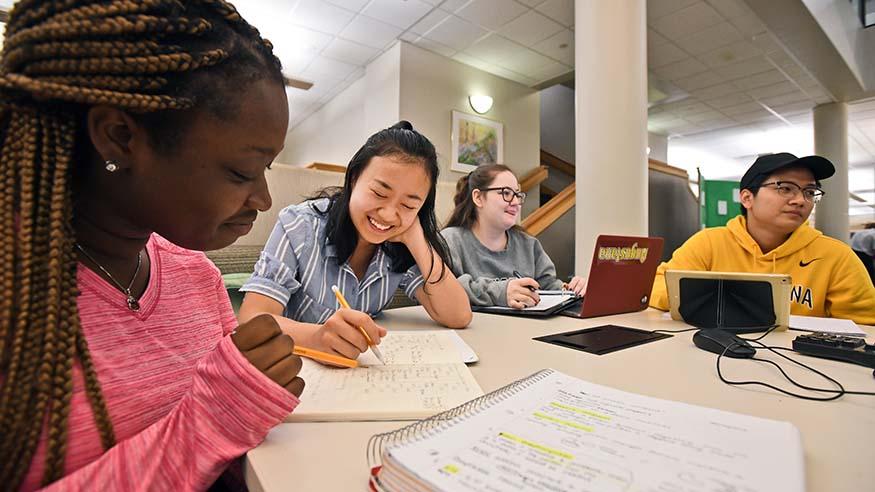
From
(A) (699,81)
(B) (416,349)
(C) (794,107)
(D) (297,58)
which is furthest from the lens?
(C) (794,107)

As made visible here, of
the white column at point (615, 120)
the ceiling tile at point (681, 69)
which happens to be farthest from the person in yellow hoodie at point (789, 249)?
A: the ceiling tile at point (681, 69)

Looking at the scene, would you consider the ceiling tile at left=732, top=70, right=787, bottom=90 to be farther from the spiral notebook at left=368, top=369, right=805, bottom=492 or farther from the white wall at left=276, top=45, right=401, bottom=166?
the spiral notebook at left=368, top=369, right=805, bottom=492

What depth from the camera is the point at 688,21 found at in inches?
140

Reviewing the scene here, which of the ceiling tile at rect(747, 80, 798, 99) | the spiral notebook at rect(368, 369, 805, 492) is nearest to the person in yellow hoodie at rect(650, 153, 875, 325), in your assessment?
the spiral notebook at rect(368, 369, 805, 492)

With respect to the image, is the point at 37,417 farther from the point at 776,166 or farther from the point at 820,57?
the point at 820,57

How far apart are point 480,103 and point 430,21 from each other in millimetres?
1054

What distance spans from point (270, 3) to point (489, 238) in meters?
2.74

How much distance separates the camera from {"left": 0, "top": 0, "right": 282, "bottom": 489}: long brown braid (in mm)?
351

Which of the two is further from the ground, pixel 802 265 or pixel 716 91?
pixel 716 91

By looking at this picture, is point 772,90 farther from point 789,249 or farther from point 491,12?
point 789,249

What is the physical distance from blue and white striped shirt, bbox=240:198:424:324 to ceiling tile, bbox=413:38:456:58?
3.17m

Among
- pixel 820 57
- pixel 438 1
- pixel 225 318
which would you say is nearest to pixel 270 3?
pixel 438 1

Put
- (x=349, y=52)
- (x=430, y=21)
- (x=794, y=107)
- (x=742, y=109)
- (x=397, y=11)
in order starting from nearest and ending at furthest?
(x=397, y=11), (x=430, y=21), (x=349, y=52), (x=794, y=107), (x=742, y=109)

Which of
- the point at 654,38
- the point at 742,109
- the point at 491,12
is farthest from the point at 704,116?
the point at 491,12
